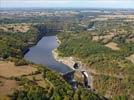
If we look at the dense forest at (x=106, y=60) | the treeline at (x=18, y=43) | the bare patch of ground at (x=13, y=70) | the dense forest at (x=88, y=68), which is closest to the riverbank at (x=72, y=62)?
the dense forest at (x=88, y=68)

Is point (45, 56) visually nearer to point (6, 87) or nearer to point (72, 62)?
point (72, 62)

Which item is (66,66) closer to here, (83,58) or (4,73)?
(83,58)

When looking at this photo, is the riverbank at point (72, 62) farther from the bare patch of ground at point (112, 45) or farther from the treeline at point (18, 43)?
the bare patch of ground at point (112, 45)

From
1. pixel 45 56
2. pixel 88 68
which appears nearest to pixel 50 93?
pixel 88 68

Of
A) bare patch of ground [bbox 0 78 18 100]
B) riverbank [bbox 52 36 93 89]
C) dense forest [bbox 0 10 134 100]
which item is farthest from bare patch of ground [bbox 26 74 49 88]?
riverbank [bbox 52 36 93 89]

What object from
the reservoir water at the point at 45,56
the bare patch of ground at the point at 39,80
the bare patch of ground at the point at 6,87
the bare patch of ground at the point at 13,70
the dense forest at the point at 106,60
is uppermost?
the bare patch of ground at the point at 6,87

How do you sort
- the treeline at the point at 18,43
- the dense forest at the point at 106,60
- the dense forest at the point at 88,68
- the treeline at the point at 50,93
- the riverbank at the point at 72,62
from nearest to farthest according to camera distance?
the treeline at the point at 50,93 → the dense forest at the point at 88,68 → the dense forest at the point at 106,60 → the riverbank at the point at 72,62 → the treeline at the point at 18,43

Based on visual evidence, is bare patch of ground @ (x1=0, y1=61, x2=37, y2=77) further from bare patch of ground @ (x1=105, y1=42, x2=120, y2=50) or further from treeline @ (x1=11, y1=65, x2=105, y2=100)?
bare patch of ground @ (x1=105, y1=42, x2=120, y2=50)

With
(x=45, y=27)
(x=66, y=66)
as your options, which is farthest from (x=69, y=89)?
(x=45, y=27)
